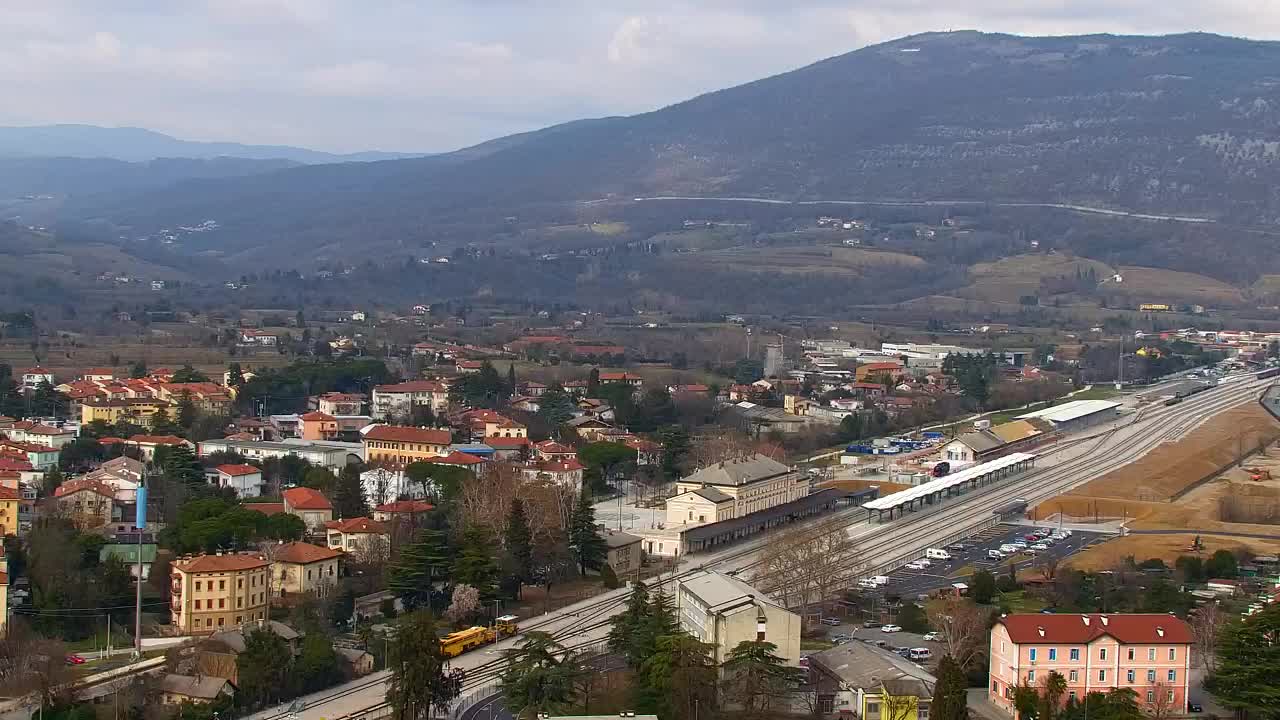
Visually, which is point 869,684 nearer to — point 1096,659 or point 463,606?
point 1096,659

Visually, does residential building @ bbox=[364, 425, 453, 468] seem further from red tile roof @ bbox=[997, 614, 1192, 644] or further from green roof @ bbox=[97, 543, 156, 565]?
red tile roof @ bbox=[997, 614, 1192, 644]

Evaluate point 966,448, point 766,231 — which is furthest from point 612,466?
point 766,231

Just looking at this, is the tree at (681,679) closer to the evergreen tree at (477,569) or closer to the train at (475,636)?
the train at (475,636)

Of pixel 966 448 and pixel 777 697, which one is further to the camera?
pixel 966 448

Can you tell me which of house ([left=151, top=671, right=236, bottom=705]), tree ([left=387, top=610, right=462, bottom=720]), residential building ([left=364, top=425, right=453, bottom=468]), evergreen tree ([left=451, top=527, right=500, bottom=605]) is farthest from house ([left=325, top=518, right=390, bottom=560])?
residential building ([left=364, top=425, right=453, bottom=468])

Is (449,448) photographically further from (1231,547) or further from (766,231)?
(766,231)

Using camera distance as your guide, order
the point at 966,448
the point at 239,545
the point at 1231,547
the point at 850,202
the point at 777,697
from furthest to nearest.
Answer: the point at 850,202 < the point at 966,448 < the point at 1231,547 < the point at 239,545 < the point at 777,697

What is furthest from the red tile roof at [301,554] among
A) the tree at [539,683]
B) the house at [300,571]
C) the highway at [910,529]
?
the tree at [539,683]

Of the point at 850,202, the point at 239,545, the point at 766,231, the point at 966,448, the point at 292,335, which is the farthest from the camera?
the point at 850,202
